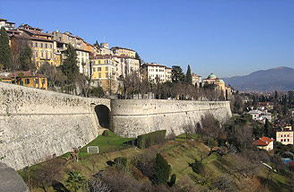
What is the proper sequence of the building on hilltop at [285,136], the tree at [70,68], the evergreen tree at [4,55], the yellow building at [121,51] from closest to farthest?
1. the evergreen tree at [4,55]
2. the tree at [70,68]
3. the building on hilltop at [285,136]
4. the yellow building at [121,51]

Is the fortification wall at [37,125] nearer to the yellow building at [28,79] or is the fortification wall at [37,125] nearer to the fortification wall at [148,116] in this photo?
the fortification wall at [148,116]

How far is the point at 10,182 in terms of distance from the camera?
1180cm

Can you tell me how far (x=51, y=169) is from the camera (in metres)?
21.2

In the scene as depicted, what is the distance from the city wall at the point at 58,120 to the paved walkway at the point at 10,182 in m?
7.66

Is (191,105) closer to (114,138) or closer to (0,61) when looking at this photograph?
(114,138)

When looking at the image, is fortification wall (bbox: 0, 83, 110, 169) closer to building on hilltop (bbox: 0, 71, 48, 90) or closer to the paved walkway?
the paved walkway

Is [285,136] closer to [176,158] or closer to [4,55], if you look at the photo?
[176,158]

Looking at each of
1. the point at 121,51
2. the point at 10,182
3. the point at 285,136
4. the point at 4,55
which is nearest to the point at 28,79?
the point at 4,55

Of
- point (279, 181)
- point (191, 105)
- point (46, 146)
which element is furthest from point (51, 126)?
point (191, 105)

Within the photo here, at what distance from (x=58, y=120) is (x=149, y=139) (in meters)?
11.3

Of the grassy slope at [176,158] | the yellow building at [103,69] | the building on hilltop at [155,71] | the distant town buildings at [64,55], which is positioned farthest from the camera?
the building on hilltop at [155,71]

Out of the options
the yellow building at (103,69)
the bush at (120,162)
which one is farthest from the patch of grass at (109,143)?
the yellow building at (103,69)

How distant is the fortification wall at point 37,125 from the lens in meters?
21.7

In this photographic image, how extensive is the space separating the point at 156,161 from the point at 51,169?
1051 cm
